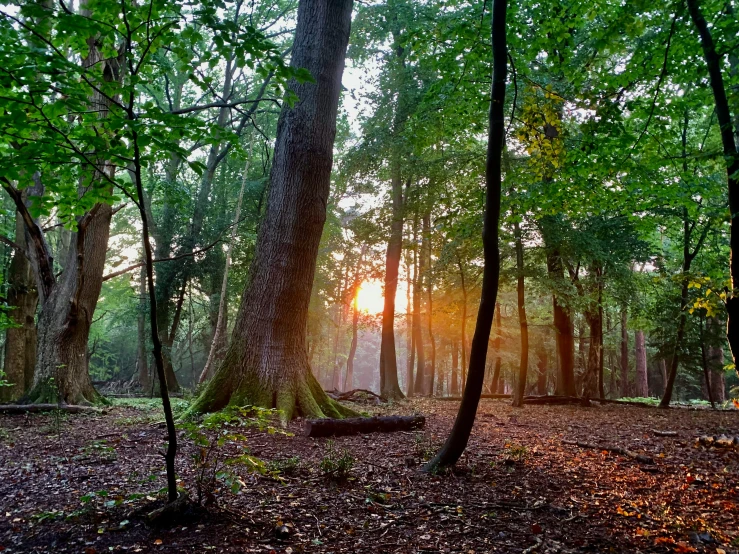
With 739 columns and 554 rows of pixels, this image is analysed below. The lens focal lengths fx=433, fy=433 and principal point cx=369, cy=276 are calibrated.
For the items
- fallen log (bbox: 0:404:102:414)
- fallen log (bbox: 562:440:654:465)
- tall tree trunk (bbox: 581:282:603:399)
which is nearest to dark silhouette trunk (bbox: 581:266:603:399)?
tall tree trunk (bbox: 581:282:603:399)

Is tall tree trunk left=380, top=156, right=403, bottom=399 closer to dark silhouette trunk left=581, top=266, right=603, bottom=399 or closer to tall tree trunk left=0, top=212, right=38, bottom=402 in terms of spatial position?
dark silhouette trunk left=581, top=266, right=603, bottom=399

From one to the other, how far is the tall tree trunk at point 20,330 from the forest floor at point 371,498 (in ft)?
12.3

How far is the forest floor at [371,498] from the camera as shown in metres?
2.70

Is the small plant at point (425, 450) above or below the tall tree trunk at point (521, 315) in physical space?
below

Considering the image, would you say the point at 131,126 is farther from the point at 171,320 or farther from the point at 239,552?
the point at 171,320

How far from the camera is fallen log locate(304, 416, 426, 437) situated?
5539 mm

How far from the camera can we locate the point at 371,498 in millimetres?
3477

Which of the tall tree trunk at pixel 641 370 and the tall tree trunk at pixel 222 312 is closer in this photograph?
the tall tree trunk at pixel 222 312

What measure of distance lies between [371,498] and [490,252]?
2415 millimetres

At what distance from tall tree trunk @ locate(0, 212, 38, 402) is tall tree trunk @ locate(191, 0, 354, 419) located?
5.73 m

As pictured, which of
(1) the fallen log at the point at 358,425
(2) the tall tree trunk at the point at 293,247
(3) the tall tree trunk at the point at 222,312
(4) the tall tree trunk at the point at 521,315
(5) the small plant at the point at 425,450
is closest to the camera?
(5) the small plant at the point at 425,450

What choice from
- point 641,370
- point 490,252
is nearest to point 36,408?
point 490,252

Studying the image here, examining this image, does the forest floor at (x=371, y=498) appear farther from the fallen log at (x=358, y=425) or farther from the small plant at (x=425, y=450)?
the fallen log at (x=358, y=425)

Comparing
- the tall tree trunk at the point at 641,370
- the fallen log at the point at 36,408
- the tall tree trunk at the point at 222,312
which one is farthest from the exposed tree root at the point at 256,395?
the tall tree trunk at the point at 641,370
